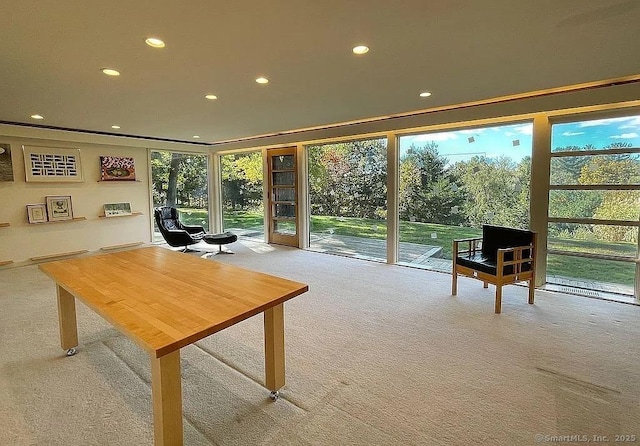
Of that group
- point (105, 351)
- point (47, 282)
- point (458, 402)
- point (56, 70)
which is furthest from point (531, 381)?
point (47, 282)

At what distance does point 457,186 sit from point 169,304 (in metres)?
4.38

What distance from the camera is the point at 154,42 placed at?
228cm

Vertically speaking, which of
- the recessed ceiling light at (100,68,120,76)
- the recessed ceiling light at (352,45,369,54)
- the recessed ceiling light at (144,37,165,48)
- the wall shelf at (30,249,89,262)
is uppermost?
the recessed ceiling light at (100,68,120,76)

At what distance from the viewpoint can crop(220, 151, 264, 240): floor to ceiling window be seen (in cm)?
778

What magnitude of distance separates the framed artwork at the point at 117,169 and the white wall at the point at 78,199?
9 cm

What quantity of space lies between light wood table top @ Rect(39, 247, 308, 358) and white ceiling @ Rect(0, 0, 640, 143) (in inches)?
62.9

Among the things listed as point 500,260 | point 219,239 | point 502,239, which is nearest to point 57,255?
point 219,239

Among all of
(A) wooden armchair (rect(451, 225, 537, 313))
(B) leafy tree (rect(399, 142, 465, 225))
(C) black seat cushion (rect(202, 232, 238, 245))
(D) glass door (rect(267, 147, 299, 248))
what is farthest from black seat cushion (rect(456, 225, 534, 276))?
(C) black seat cushion (rect(202, 232, 238, 245))

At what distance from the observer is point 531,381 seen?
221 cm

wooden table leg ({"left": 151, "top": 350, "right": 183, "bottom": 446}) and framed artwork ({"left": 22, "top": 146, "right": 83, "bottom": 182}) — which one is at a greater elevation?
framed artwork ({"left": 22, "top": 146, "right": 83, "bottom": 182})

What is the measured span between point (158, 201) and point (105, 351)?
545cm

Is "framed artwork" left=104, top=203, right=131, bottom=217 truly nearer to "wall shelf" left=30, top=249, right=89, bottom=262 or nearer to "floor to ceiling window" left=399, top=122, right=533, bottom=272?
"wall shelf" left=30, top=249, right=89, bottom=262

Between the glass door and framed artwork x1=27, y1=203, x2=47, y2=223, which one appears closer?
framed artwork x1=27, y1=203, x2=47, y2=223

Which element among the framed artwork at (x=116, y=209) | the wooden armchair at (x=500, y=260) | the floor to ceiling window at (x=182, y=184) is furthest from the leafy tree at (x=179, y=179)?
the wooden armchair at (x=500, y=260)
